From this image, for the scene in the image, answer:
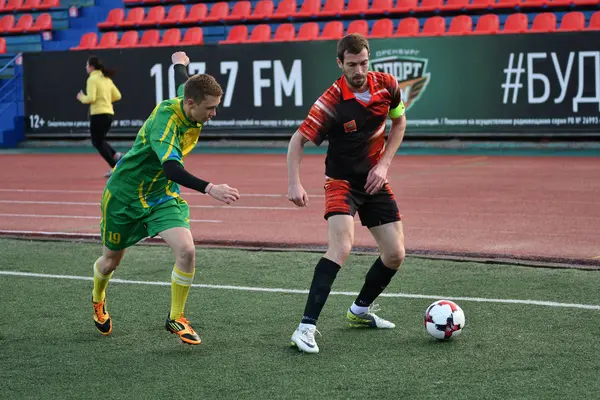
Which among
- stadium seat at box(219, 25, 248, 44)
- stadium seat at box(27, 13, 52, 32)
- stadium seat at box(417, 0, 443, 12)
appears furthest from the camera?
stadium seat at box(27, 13, 52, 32)

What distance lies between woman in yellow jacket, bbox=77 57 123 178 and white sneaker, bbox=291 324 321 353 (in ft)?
39.5

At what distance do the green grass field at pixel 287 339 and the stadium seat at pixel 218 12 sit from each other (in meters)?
17.3

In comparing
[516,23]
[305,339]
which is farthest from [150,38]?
[305,339]

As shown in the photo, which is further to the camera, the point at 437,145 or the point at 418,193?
the point at 437,145

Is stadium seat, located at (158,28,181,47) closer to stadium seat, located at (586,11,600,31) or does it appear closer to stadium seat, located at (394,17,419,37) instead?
stadium seat, located at (394,17,419,37)

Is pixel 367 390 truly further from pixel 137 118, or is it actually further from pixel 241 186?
pixel 137 118

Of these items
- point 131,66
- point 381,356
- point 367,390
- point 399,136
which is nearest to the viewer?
point 367,390

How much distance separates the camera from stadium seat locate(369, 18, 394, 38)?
23.1m

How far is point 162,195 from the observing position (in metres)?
6.87

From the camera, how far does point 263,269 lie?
9.43 m

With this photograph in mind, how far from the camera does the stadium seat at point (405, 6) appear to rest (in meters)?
23.9

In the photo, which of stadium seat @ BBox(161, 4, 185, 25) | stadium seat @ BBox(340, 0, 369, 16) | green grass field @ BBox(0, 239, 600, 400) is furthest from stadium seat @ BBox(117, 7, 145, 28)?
green grass field @ BBox(0, 239, 600, 400)

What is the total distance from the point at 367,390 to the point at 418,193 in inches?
373

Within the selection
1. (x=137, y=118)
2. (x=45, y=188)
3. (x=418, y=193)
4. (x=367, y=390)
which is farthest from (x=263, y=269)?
(x=137, y=118)
